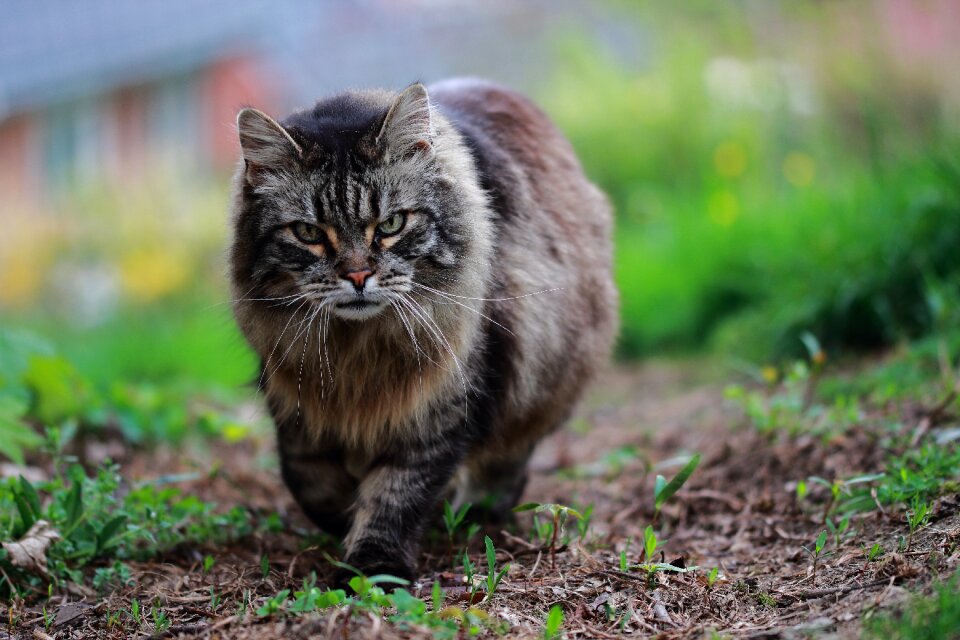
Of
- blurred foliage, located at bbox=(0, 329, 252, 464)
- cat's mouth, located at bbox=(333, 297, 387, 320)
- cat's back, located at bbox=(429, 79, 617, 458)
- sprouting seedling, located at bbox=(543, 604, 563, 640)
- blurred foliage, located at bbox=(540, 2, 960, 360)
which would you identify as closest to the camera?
sprouting seedling, located at bbox=(543, 604, 563, 640)

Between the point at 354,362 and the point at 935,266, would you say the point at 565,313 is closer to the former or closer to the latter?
the point at 354,362

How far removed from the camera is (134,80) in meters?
13.5

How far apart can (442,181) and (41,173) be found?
12.3 metres

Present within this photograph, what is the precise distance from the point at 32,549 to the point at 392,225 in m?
1.33

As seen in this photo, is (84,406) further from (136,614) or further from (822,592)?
(822,592)

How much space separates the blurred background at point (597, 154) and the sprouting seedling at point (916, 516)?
1529mm

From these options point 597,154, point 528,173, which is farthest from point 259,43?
point 528,173

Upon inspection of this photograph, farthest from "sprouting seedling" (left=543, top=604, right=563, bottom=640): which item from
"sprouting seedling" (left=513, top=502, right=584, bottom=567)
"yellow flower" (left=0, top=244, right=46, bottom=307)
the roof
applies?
the roof

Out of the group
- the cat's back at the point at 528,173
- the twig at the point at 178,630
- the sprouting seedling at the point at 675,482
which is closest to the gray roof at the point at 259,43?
the cat's back at the point at 528,173

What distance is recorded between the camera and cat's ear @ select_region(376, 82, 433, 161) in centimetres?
265

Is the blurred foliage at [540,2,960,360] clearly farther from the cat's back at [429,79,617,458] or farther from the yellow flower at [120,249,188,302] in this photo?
the yellow flower at [120,249,188,302]

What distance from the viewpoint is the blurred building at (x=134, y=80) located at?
42.0ft

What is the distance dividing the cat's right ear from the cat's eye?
188 millimetres

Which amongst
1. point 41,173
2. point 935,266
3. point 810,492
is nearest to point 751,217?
point 935,266
